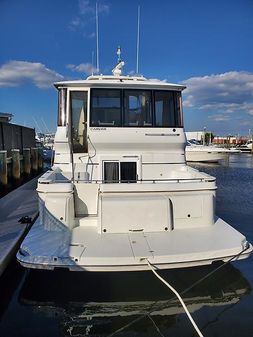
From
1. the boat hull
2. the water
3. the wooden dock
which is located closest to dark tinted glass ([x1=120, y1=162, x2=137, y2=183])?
the boat hull

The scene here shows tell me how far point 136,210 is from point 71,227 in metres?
1.09

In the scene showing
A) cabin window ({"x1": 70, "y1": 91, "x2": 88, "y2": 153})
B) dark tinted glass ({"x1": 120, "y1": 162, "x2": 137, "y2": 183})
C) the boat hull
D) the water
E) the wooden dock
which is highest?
cabin window ({"x1": 70, "y1": 91, "x2": 88, "y2": 153})

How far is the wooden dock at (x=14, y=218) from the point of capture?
555 centimetres

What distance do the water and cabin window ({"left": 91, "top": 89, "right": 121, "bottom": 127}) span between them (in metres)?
3.12

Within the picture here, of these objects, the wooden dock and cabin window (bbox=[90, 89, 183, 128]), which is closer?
the wooden dock

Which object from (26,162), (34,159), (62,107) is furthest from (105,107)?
(34,159)

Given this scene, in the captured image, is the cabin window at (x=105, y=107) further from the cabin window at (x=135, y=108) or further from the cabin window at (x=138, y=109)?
the cabin window at (x=138, y=109)

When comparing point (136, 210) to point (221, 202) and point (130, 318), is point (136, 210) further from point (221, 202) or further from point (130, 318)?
point (221, 202)

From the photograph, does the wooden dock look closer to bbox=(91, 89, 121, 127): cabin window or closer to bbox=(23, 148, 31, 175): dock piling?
bbox=(91, 89, 121, 127): cabin window

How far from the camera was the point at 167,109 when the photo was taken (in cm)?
731

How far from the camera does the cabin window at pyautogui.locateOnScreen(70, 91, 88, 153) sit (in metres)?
7.21

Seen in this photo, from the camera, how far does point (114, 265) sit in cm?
434

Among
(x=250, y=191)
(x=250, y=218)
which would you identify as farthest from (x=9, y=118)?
(x=250, y=218)

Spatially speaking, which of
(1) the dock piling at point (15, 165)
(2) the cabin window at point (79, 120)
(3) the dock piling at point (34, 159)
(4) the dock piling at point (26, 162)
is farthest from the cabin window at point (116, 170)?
(3) the dock piling at point (34, 159)
